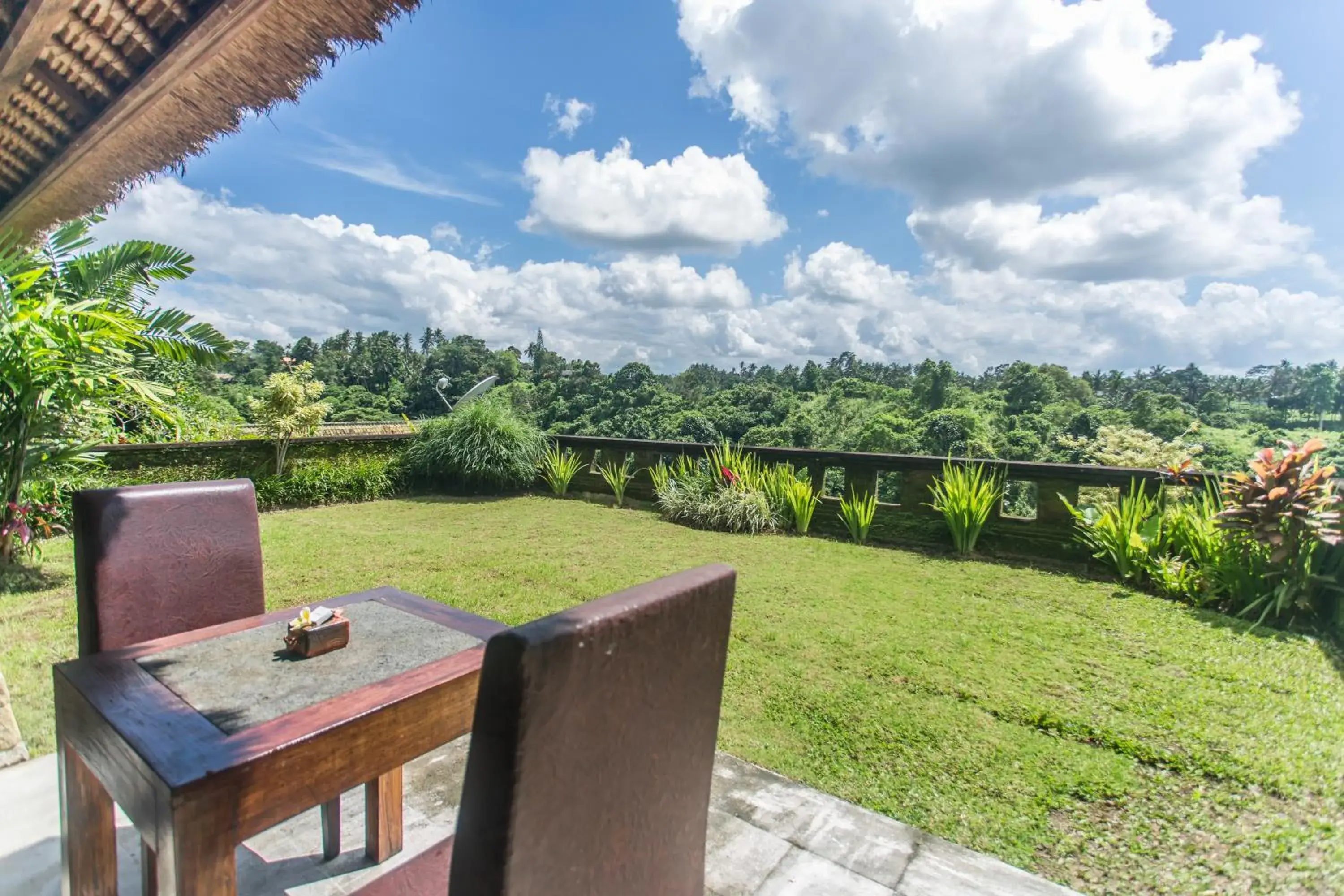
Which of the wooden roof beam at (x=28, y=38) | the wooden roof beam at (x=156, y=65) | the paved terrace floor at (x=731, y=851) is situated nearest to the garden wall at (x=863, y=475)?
the paved terrace floor at (x=731, y=851)

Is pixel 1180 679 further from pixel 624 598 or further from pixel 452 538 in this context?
pixel 452 538

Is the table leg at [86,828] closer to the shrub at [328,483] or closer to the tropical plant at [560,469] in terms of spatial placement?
the shrub at [328,483]

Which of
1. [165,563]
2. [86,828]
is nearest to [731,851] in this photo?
[86,828]

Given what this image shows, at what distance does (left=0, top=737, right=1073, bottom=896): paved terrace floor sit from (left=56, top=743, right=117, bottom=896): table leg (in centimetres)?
31

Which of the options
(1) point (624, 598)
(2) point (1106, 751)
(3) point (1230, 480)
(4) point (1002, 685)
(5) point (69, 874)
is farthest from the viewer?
(3) point (1230, 480)

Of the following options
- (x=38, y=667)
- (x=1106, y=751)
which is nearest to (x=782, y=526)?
(x=1106, y=751)

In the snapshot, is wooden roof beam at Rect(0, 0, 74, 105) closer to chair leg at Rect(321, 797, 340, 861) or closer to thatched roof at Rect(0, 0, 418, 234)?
thatched roof at Rect(0, 0, 418, 234)

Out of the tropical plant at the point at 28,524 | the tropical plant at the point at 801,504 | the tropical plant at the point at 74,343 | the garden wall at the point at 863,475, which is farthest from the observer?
the tropical plant at the point at 801,504

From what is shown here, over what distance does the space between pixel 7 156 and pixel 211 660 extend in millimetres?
2383

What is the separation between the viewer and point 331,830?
5.07 feet

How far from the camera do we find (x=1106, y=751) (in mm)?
2145

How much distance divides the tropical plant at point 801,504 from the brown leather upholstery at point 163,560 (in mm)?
4695

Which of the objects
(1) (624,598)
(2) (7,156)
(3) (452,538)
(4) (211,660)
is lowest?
(3) (452,538)

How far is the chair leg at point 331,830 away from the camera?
1535 millimetres
